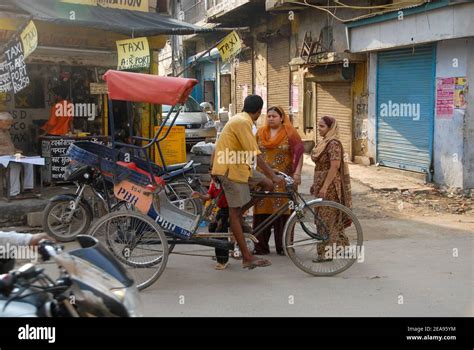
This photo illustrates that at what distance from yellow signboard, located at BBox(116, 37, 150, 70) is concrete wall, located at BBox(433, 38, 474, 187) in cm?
585

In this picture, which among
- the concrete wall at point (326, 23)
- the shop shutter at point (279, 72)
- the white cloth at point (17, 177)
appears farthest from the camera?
the shop shutter at point (279, 72)

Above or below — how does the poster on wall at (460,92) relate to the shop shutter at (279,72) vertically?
below

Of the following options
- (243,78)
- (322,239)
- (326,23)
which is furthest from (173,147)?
(243,78)

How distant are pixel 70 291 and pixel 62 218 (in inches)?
195

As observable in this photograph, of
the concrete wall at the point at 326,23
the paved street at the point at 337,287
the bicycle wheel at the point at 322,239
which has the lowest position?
the paved street at the point at 337,287

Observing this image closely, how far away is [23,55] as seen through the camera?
809 cm

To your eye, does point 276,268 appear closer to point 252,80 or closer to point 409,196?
point 409,196

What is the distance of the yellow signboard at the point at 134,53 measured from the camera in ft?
29.2

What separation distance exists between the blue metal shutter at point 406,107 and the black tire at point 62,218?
297 inches

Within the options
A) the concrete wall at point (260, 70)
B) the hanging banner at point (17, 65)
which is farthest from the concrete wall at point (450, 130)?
the concrete wall at point (260, 70)

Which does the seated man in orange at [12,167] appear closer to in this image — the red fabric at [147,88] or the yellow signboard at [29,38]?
the yellow signboard at [29,38]
